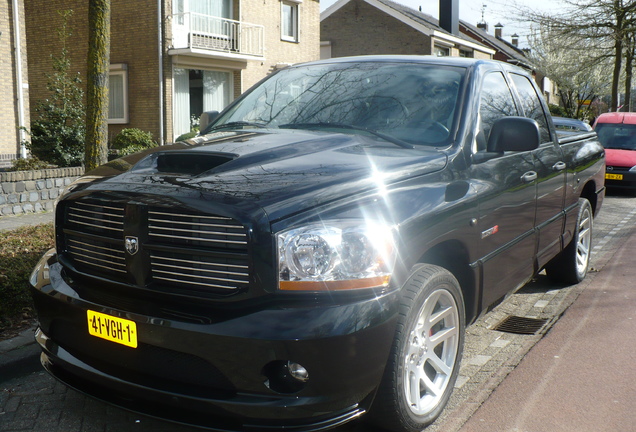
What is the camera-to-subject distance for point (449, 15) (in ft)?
124

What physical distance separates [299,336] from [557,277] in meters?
4.40

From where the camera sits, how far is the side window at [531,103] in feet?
16.3

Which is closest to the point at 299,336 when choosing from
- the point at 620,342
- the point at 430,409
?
the point at 430,409

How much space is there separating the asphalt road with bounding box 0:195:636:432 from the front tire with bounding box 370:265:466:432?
190mm

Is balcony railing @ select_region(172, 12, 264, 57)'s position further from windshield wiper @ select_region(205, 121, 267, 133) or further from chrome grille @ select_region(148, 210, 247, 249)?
chrome grille @ select_region(148, 210, 247, 249)

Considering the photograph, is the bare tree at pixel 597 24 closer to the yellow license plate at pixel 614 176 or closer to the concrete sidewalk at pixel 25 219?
the yellow license plate at pixel 614 176

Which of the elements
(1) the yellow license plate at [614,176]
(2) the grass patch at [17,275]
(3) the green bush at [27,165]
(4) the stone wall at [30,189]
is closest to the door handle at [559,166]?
(2) the grass patch at [17,275]

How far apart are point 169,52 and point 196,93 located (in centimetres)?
213

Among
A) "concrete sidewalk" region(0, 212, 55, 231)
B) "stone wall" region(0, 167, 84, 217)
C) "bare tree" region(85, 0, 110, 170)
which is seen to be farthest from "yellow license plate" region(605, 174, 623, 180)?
"concrete sidewalk" region(0, 212, 55, 231)

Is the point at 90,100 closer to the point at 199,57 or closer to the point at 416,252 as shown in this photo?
the point at 416,252

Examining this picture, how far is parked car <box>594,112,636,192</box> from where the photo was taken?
1431 centimetres

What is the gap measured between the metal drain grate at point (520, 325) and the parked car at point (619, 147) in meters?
10.2

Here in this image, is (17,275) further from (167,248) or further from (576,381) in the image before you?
(576,381)

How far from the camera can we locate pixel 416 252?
9.52 feet
